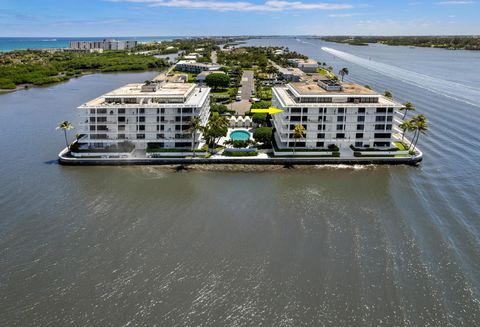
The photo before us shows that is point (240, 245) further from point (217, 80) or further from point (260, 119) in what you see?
point (217, 80)

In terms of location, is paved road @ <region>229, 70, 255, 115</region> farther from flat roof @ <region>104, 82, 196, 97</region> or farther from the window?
the window

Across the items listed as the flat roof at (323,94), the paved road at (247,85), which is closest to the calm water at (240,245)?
the flat roof at (323,94)

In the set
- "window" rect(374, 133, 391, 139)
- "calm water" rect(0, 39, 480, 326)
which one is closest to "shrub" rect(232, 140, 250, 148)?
"calm water" rect(0, 39, 480, 326)

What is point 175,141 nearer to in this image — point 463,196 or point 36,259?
point 36,259

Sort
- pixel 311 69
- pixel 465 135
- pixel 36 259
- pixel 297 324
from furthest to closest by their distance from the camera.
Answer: pixel 311 69 → pixel 465 135 → pixel 36 259 → pixel 297 324

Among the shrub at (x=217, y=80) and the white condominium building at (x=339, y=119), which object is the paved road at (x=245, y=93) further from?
the white condominium building at (x=339, y=119)

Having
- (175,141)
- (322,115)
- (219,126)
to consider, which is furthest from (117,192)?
(322,115)
